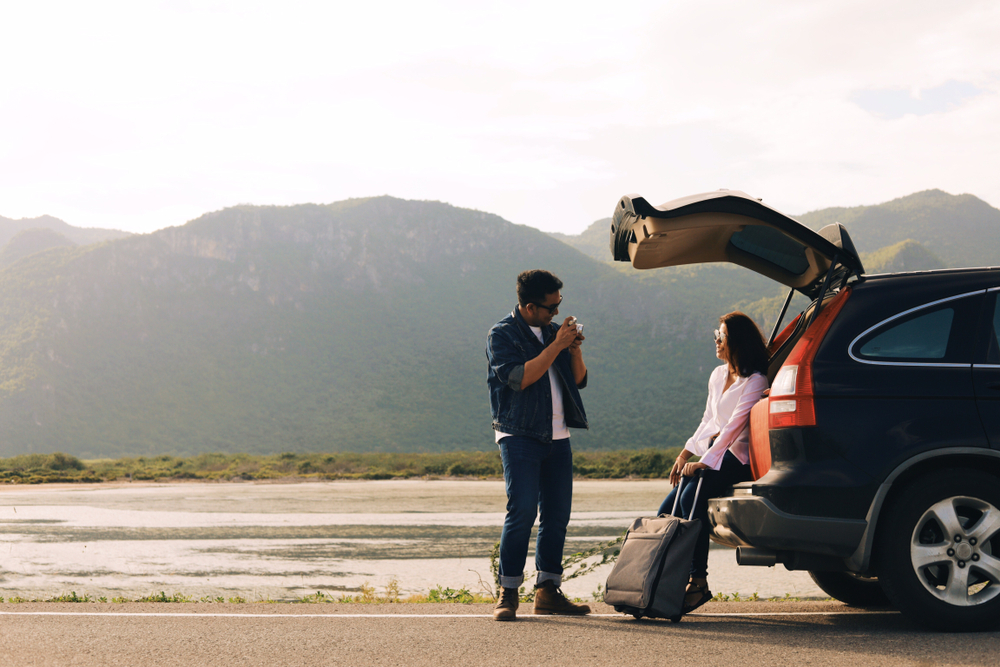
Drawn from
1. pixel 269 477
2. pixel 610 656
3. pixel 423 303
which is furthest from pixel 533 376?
pixel 423 303

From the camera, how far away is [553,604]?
5.25 meters

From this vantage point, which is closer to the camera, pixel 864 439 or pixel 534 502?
pixel 864 439

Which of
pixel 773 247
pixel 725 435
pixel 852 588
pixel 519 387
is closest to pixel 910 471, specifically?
pixel 725 435

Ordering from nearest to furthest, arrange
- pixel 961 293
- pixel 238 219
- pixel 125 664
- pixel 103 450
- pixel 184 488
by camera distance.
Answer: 1. pixel 125 664
2. pixel 961 293
3. pixel 184 488
4. pixel 103 450
5. pixel 238 219

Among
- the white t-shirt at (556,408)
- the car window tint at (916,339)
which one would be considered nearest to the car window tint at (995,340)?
the car window tint at (916,339)

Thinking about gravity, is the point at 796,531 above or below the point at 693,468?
below

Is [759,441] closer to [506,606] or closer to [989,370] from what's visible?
[989,370]

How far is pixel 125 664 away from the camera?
3967mm

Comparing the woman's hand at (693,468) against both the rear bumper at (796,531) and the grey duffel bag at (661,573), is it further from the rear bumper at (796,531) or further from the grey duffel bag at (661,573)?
the rear bumper at (796,531)

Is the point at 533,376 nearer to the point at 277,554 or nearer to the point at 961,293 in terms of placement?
the point at 961,293

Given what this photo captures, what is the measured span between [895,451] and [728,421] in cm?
103

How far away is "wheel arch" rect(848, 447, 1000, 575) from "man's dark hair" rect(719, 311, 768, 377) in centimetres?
113

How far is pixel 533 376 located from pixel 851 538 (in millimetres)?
2011

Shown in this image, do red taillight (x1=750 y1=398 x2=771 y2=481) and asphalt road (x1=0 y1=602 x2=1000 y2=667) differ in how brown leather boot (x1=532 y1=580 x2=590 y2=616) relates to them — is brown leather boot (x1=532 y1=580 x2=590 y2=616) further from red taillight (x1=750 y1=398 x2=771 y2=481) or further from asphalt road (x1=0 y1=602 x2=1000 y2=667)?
red taillight (x1=750 y1=398 x2=771 y2=481)
